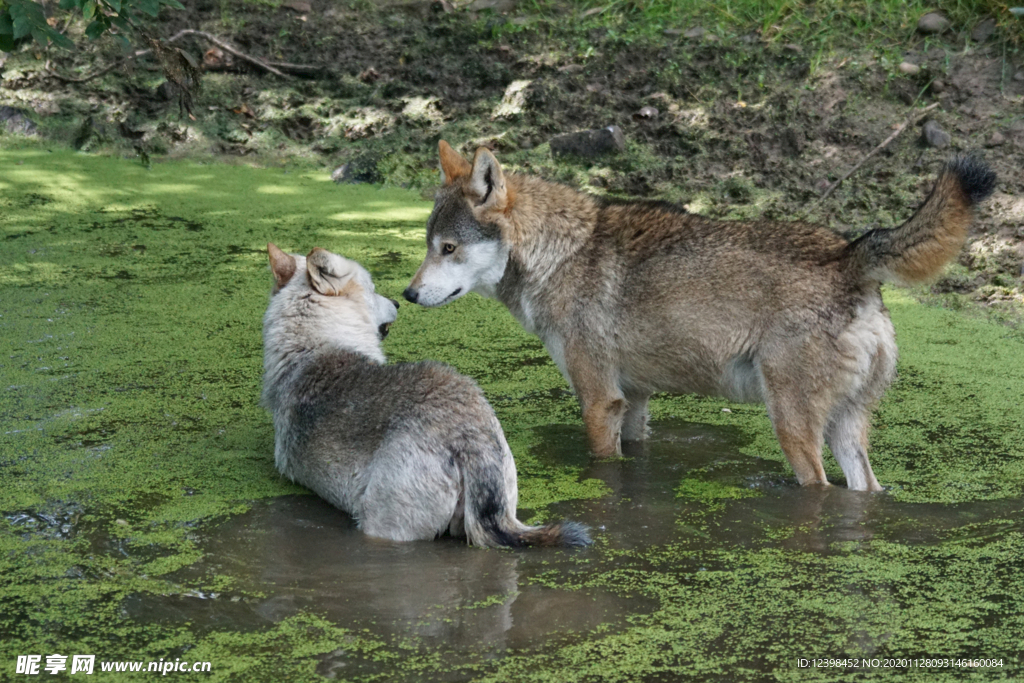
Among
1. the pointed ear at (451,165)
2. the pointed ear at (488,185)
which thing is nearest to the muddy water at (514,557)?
the pointed ear at (488,185)

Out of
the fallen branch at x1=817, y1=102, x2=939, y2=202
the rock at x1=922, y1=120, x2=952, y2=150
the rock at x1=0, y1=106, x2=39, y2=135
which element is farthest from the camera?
the rock at x1=0, y1=106, x2=39, y2=135

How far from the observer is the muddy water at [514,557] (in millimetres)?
3703

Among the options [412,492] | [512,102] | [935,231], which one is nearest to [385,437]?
[412,492]

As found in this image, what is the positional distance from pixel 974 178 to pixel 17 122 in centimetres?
918

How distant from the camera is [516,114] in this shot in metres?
10.1

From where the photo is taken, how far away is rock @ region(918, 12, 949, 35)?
1004cm

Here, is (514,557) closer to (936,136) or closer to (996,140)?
(936,136)

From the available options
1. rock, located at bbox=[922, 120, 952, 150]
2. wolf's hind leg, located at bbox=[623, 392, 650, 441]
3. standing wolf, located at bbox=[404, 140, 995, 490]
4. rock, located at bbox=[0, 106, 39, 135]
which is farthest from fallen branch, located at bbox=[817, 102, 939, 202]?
rock, located at bbox=[0, 106, 39, 135]

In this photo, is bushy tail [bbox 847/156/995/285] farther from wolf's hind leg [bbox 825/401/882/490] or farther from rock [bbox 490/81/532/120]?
rock [bbox 490/81/532/120]

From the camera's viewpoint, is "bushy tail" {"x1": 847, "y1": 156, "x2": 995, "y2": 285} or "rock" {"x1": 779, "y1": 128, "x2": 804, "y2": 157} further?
"rock" {"x1": 779, "y1": 128, "x2": 804, "y2": 157}

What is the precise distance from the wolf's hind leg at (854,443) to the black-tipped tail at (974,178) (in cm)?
109

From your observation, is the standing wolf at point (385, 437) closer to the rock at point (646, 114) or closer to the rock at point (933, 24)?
the rock at point (646, 114)

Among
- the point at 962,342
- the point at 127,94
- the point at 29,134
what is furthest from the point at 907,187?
the point at 29,134

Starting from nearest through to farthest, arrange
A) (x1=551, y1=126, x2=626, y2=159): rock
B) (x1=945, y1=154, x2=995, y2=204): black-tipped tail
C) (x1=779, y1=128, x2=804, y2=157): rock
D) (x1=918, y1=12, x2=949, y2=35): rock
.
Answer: (x1=945, y1=154, x2=995, y2=204): black-tipped tail → (x1=779, y1=128, x2=804, y2=157): rock → (x1=551, y1=126, x2=626, y2=159): rock → (x1=918, y1=12, x2=949, y2=35): rock
